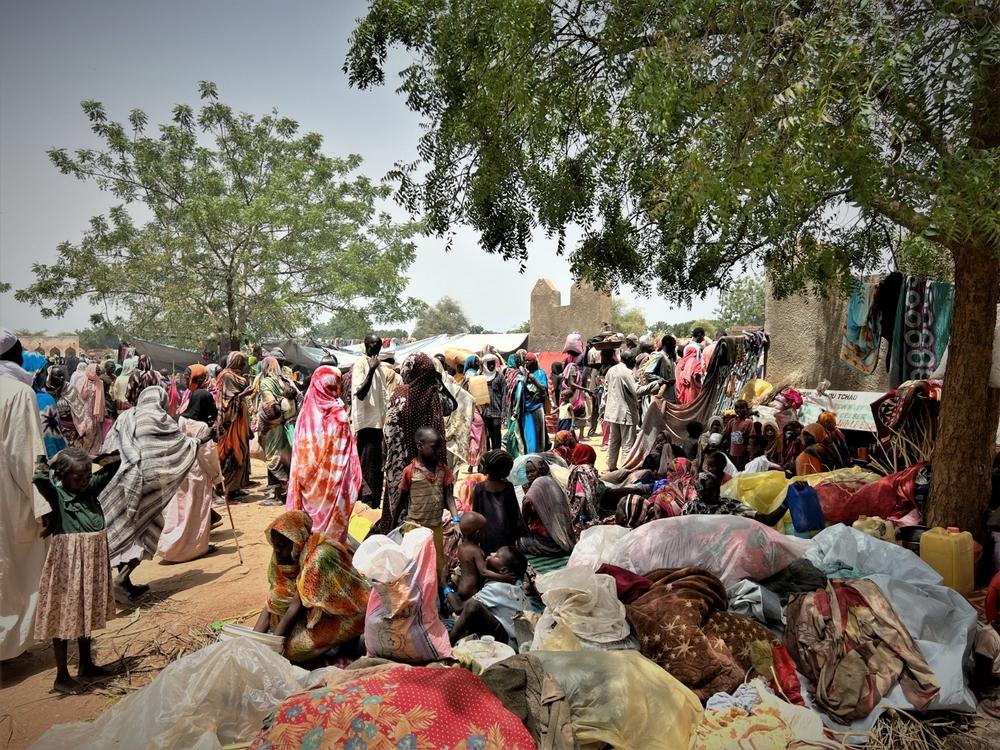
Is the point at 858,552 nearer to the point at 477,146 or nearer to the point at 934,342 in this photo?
the point at 934,342

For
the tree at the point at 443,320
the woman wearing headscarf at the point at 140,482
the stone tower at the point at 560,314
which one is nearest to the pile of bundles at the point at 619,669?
the woman wearing headscarf at the point at 140,482

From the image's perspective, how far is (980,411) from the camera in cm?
492

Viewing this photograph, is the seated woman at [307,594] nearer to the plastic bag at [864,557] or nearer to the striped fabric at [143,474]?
the striped fabric at [143,474]

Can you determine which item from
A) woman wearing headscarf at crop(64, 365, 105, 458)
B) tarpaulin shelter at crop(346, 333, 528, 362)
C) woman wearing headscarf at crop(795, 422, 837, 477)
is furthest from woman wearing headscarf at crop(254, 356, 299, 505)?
tarpaulin shelter at crop(346, 333, 528, 362)

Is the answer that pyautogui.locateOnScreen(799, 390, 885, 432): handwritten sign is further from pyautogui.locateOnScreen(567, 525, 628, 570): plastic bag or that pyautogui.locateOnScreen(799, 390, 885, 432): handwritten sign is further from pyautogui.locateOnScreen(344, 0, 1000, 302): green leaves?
pyautogui.locateOnScreen(567, 525, 628, 570): plastic bag

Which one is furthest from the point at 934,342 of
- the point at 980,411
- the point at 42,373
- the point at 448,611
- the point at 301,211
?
the point at 301,211

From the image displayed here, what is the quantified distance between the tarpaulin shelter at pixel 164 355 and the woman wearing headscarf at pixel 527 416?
12618 millimetres

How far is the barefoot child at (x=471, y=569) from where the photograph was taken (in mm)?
4707

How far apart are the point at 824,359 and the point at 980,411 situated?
611cm

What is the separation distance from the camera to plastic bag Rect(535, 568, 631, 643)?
3951 mm

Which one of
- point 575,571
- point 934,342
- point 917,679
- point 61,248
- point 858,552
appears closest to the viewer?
point 917,679

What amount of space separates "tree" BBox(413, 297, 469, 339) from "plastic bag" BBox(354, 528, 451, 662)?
248 feet

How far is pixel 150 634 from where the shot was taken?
4.72 m

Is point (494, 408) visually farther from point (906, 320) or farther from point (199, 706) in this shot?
point (199, 706)
